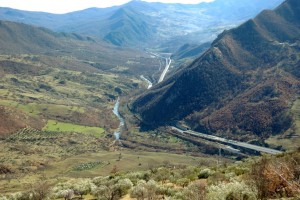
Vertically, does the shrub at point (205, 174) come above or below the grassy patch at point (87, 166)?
above

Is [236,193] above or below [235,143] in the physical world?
above

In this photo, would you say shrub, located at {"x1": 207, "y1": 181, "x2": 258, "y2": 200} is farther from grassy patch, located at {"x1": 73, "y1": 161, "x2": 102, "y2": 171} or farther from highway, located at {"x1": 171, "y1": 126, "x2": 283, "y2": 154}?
grassy patch, located at {"x1": 73, "y1": 161, "x2": 102, "y2": 171}

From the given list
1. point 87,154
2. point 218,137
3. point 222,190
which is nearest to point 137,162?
point 87,154

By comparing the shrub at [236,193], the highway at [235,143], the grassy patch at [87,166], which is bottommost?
the grassy patch at [87,166]

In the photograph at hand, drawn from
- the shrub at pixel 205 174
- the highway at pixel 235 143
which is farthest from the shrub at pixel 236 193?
the highway at pixel 235 143

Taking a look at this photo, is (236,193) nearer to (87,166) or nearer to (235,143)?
(87,166)

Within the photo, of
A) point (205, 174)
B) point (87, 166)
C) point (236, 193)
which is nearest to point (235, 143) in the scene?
point (87, 166)

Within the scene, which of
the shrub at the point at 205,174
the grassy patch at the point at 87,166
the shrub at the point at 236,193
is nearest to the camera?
the shrub at the point at 236,193

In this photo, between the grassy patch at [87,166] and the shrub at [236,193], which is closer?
the shrub at [236,193]

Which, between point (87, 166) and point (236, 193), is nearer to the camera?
point (236, 193)

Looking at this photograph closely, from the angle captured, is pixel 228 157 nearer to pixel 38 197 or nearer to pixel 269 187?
pixel 38 197

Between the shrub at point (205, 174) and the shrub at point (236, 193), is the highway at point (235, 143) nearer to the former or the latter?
the shrub at point (205, 174)

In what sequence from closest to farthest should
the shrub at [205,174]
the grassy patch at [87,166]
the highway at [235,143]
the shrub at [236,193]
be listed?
the shrub at [236,193]
the shrub at [205,174]
the grassy patch at [87,166]
the highway at [235,143]

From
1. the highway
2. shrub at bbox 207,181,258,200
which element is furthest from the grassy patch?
shrub at bbox 207,181,258,200
